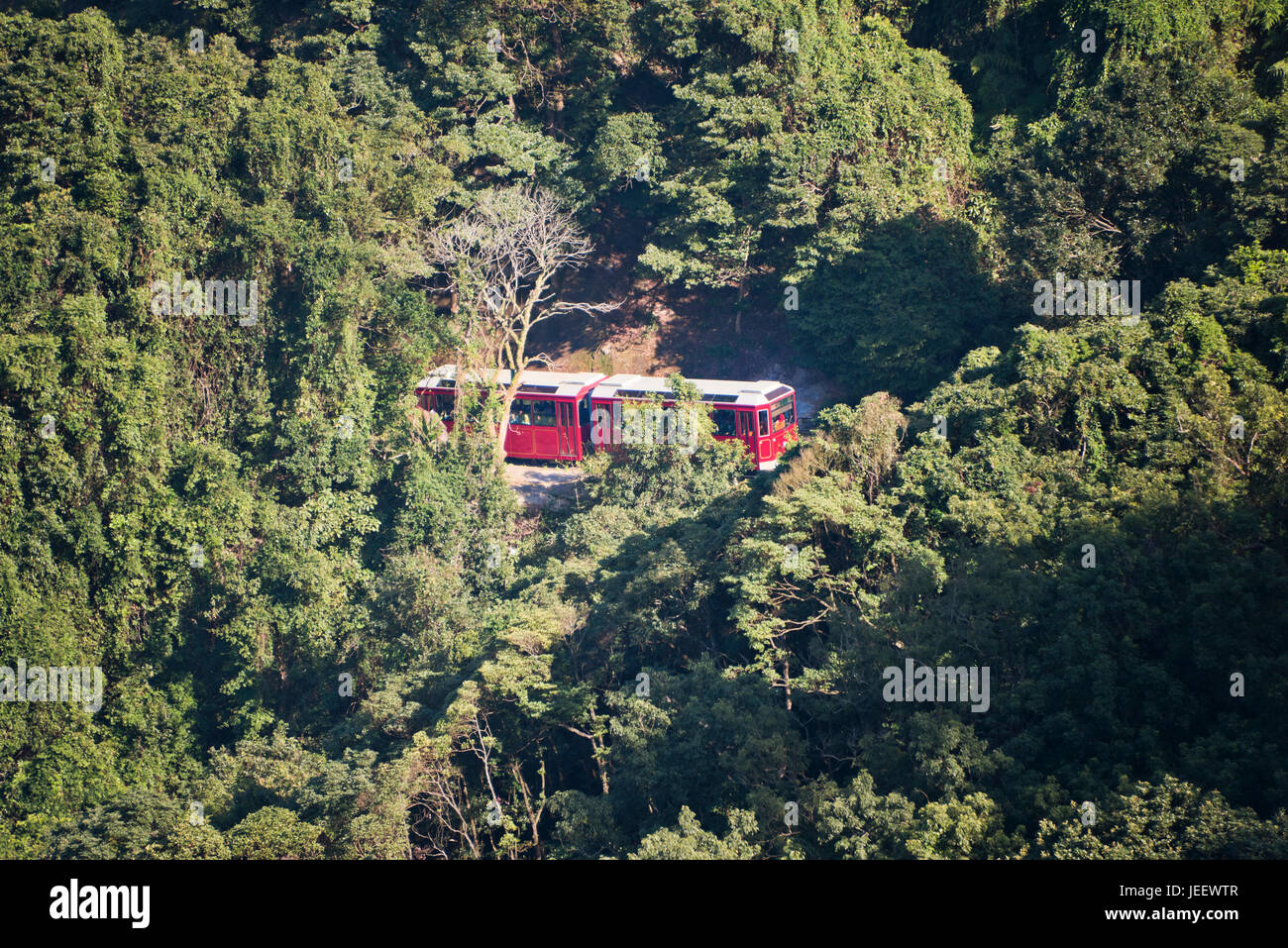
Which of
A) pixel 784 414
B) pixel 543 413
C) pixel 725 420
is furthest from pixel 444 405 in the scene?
pixel 784 414

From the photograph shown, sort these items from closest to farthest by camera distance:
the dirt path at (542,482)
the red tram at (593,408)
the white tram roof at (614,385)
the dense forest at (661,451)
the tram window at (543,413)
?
the dense forest at (661,451), the red tram at (593,408), the white tram roof at (614,385), the dirt path at (542,482), the tram window at (543,413)

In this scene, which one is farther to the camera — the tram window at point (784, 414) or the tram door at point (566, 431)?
the tram door at point (566, 431)

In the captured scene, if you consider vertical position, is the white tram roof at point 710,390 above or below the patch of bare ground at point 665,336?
below

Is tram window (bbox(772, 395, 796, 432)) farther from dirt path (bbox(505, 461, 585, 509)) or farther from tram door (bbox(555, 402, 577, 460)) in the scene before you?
tram door (bbox(555, 402, 577, 460))

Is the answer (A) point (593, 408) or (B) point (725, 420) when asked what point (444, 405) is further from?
(B) point (725, 420)

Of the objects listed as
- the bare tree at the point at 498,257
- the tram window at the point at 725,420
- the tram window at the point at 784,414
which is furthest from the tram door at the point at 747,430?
the bare tree at the point at 498,257

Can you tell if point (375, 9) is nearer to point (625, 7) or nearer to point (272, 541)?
point (625, 7)

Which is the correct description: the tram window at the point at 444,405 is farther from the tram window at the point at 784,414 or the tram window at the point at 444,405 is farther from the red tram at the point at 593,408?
the tram window at the point at 784,414
